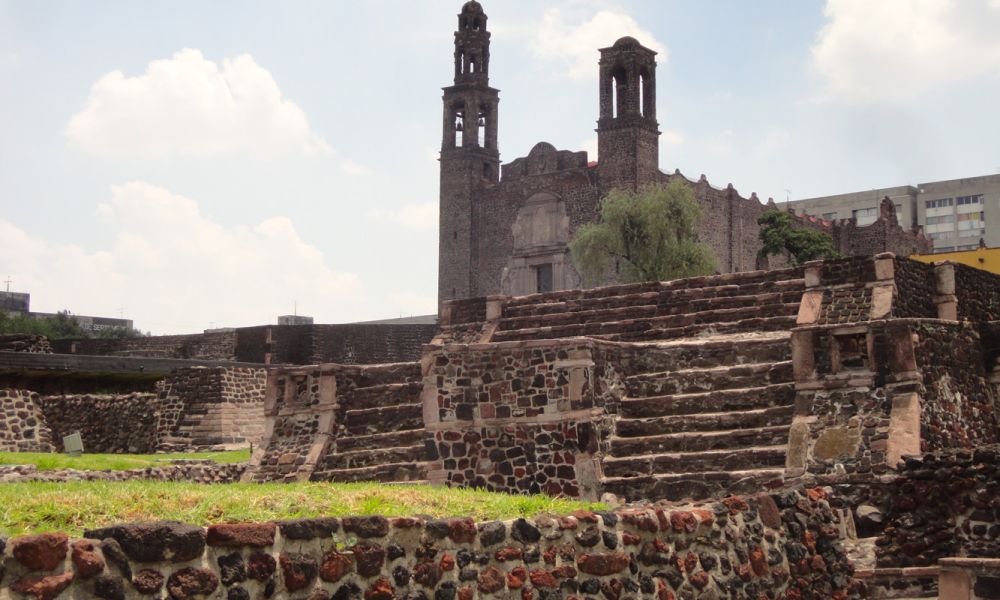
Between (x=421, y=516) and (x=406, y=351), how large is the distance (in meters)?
35.2

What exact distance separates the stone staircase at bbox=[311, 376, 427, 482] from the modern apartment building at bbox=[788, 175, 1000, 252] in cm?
6633

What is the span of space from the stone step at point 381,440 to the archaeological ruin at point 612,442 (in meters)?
0.05

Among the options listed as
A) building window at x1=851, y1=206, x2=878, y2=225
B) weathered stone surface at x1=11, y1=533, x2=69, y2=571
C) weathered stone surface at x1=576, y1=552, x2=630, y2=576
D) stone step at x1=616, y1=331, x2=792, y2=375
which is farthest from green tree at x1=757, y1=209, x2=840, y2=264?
weathered stone surface at x1=11, y1=533, x2=69, y2=571

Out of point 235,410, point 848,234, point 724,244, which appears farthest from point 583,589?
point 848,234

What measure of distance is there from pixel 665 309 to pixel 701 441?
200 inches

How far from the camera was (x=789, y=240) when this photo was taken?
51.0 metres

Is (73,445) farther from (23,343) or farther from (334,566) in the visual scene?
(334,566)

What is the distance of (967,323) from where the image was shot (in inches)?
648

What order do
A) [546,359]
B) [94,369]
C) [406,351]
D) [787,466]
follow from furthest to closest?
[406,351] → [94,369] → [546,359] → [787,466]

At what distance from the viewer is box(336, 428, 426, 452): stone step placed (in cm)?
1684

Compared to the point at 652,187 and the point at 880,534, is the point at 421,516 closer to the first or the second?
the point at 880,534

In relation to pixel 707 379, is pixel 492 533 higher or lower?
lower

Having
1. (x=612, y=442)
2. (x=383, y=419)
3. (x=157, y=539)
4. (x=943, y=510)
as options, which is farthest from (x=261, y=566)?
(x=383, y=419)

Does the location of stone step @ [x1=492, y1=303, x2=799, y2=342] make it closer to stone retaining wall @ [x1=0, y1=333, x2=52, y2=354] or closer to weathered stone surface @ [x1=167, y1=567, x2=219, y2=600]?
weathered stone surface @ [x1=167, y1=567, x2=219, y2=600]
